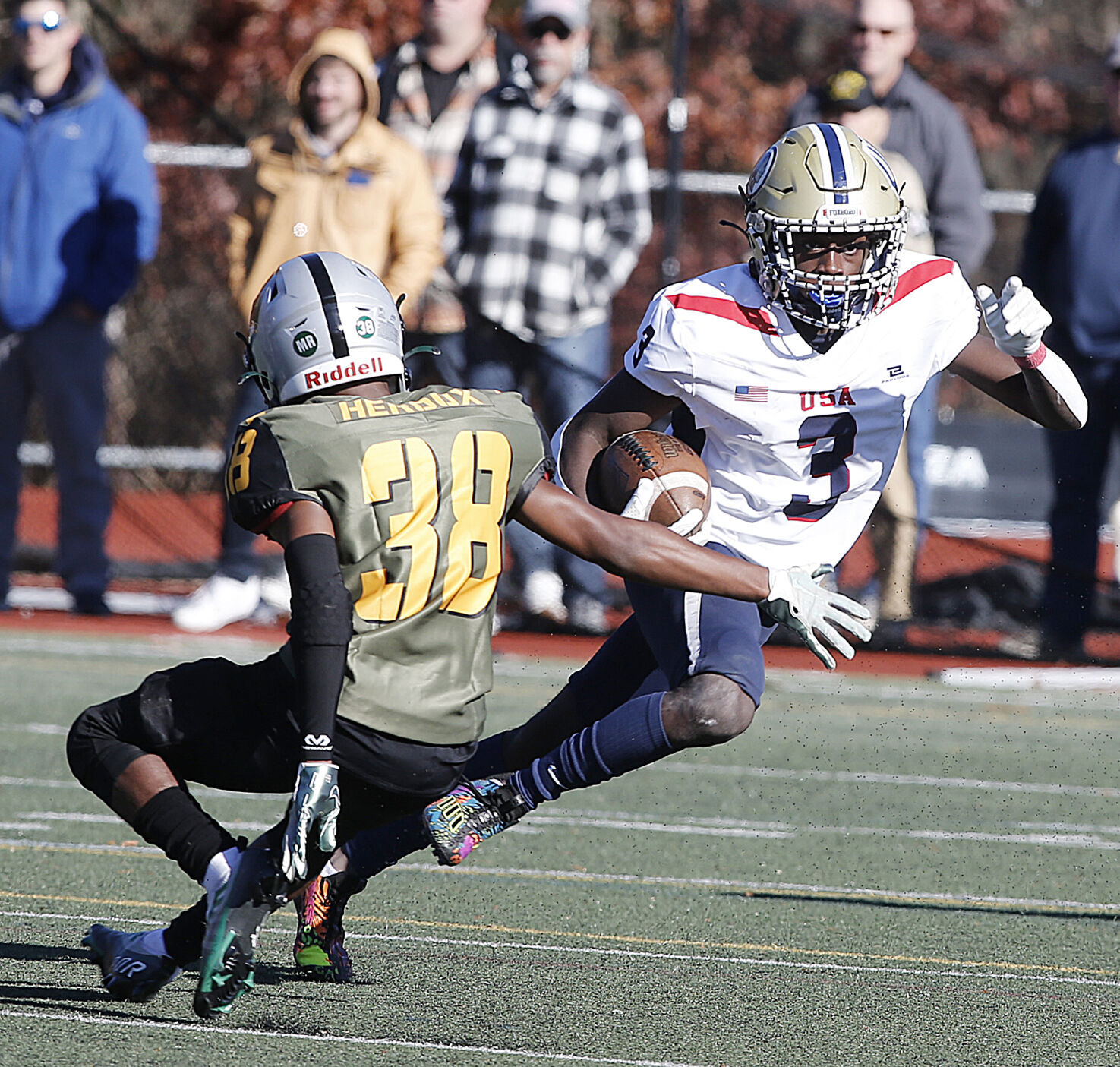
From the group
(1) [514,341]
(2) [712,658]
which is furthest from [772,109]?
(2) [712,658]

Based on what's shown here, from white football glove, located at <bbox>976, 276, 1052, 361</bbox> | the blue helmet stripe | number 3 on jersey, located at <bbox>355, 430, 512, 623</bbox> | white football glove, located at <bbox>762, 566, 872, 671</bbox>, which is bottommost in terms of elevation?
white football glove, located at <bbox>762, 566, 872, 671</bbox>

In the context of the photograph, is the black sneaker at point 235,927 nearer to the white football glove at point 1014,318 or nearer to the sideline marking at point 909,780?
the white football glove at point 1014,318

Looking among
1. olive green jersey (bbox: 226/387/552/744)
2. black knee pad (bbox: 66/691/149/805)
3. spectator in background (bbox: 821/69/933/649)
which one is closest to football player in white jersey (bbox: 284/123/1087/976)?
olive green jersey (bbox: 226/387/552/744)

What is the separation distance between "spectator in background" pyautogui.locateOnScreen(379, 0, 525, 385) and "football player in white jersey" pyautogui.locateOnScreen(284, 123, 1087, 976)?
421 centimetres

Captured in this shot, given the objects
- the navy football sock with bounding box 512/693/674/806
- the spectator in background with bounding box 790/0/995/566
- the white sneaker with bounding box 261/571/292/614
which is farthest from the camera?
the white sneaker with bounding box 261/571/292/614

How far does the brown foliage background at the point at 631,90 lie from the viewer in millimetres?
10305

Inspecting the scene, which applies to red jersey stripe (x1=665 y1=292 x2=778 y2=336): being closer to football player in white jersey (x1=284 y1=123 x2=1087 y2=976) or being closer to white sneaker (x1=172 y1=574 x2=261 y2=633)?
football player in white jersey (x1=284 y1=123 x2=1087 y2=976)

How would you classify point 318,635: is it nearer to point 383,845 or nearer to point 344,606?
point 344,606

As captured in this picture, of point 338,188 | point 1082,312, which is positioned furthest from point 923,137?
point 338,188

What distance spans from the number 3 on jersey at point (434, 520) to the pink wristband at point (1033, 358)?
1.59 metres

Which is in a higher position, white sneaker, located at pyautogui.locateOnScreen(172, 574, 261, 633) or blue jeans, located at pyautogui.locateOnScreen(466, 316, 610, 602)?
blue jeans, located at pyautogui.locateOnScreen(466, 316, 610, 602)

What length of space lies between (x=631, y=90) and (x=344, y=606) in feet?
39.8

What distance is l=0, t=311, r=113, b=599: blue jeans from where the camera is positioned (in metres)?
9.17

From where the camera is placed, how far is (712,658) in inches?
174
